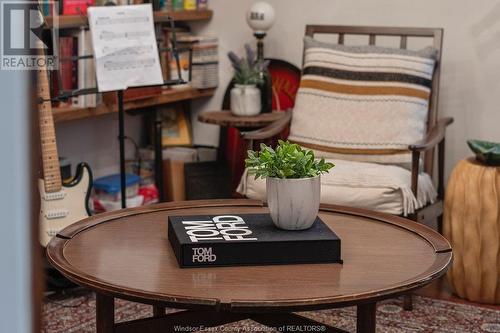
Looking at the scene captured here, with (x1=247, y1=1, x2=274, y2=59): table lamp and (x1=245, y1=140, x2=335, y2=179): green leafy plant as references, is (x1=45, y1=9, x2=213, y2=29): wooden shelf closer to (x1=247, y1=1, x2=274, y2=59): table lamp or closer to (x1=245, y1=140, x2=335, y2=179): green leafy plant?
(x1=247, y1=1, x2=274, y2=59): table lamp

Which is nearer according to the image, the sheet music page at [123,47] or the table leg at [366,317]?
the table leg at [366,317]

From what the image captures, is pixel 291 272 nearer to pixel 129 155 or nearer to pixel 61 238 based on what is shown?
pixel 61 238

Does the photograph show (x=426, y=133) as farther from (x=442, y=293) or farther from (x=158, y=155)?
(x=158, y=155)

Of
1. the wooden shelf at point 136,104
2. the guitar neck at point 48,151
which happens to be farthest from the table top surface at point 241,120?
the guitar neck at point 48,151

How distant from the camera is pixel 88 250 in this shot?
6.21 feet

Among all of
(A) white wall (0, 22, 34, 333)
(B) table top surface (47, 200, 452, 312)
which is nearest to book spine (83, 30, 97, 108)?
(B) table top surface (47, 200, 452, 312)

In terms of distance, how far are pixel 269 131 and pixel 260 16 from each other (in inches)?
33.7

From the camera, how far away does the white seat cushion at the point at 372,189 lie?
283cm

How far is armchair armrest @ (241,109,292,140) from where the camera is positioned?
118 inches

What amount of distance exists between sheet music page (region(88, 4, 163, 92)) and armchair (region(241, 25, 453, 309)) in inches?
18.5

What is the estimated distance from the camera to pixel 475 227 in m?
2.90

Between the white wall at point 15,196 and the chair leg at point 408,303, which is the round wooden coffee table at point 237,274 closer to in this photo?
the chair leg at point 408,303

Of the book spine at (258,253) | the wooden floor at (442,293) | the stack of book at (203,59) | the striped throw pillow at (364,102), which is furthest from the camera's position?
the stack of book at (203,59)

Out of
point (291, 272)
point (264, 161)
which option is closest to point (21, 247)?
point (291, 272)
